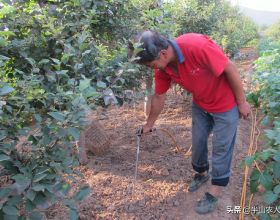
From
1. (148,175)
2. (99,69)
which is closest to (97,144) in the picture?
(148,175)

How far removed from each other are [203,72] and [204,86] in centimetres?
11

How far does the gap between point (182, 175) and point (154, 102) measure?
36.9 inches

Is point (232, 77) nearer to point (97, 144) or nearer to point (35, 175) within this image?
point (35, 175)

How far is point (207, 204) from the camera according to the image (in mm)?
2781

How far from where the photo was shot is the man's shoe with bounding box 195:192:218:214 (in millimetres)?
2766

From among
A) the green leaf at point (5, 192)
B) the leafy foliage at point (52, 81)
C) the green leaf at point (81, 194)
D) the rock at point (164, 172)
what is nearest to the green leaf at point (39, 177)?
the leafy foliage at point (52, 81)

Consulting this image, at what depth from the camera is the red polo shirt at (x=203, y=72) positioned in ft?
7.37

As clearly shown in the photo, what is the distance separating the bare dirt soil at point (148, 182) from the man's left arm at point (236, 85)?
450 mm

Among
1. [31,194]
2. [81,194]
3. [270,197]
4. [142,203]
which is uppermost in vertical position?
[31,194]

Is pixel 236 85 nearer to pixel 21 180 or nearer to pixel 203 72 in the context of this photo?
pixel 203 72

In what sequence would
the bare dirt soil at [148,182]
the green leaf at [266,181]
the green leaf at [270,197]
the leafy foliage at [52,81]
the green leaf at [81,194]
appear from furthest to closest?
the bare dirt soil at [148,182] < the green leaf at [266,181] < the green leaf at [270,197] < the green leaf at [81,194] < the leafy foliage at [52,81]

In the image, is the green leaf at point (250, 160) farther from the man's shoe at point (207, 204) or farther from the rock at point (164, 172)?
the rock at point (164, 172)

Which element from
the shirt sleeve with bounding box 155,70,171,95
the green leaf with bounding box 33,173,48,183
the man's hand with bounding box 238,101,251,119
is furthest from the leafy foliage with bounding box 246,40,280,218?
the green leaf with bounding box 33,173,48,183

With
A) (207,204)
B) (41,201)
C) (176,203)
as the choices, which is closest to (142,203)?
(176,203)
